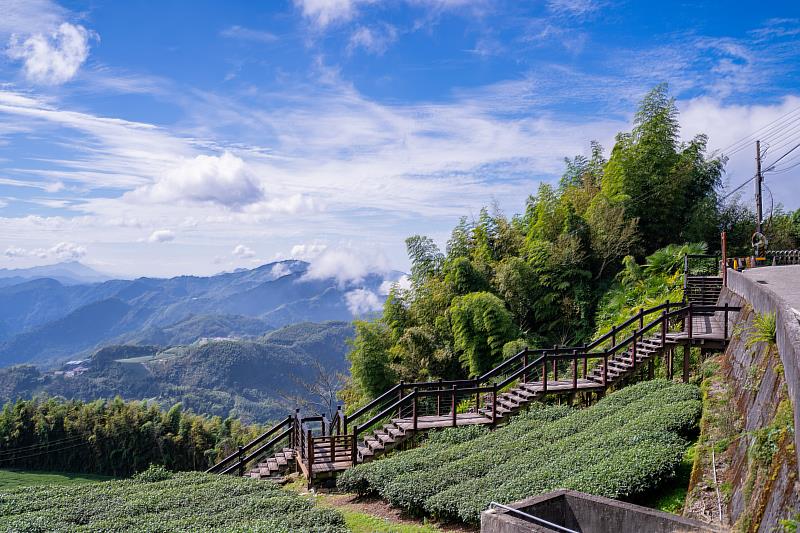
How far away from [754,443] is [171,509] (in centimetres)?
875

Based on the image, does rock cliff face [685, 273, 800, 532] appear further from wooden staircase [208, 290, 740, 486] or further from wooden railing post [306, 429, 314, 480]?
wooden railing post [306, 429, 314, 480]

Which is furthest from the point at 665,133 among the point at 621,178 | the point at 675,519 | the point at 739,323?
the point at 675,519

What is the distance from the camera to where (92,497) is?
1159cm

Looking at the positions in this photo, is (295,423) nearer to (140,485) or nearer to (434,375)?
(140,485)

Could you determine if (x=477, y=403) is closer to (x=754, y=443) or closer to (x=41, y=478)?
(x=754, y=443)

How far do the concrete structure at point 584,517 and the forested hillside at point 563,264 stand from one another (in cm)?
1343

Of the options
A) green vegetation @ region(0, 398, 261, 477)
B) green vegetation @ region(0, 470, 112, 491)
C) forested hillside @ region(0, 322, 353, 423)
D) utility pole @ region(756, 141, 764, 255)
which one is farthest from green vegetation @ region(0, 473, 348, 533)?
forested hillside @ region(0, 322, 353, 423)

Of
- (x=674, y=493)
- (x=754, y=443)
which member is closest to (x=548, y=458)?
(x=674, y=493)

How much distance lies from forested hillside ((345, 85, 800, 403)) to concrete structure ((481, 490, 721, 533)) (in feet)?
44.1

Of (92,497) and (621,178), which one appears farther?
(621,178)

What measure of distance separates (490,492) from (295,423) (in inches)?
280

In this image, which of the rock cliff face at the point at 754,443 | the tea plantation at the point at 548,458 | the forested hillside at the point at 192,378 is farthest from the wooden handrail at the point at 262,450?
the forested hillside at the point at 192,378

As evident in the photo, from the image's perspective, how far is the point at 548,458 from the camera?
9195mm

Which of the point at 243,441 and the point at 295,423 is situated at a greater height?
the point at 295,423
